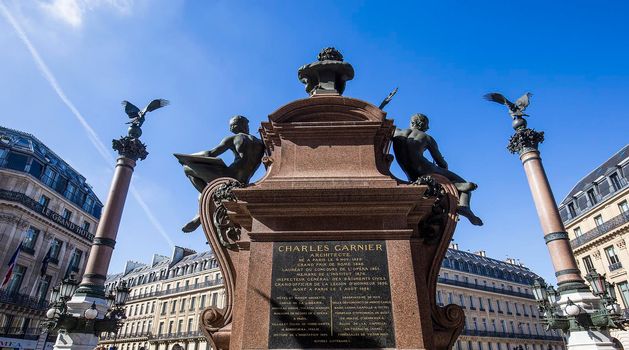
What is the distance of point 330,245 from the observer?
17.1 feet

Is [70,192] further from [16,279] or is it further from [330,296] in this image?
[330,296]

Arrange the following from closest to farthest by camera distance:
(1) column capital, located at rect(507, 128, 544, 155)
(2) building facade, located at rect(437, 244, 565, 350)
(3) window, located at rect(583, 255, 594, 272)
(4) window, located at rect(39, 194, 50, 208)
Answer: (1) column capital, located at rect(507, 128, 544, 155) → (3) window, located at rect(583, 255, 594, 272) → (4) window, located at rect(39, 194, 50, 208) → (2) building facade, located at rect(437, 244, 565, 350)

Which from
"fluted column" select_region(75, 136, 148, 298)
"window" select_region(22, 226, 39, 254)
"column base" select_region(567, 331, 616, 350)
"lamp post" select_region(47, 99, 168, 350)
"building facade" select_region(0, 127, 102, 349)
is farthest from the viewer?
"window" select_region(22, 226, 39, 254)

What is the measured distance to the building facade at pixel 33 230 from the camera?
36125 millimetres

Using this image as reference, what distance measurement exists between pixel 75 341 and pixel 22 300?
2816 cm

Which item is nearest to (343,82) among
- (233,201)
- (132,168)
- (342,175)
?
(342,175)

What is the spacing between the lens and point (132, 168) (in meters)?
21.0

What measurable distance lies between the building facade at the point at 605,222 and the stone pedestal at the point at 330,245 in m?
38.3

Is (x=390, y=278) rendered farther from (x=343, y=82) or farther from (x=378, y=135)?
(x=343, y=82)

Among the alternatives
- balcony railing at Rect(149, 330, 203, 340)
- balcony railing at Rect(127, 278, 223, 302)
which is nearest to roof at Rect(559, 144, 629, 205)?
balcony railing at Rect(127, 278, 223, 302)

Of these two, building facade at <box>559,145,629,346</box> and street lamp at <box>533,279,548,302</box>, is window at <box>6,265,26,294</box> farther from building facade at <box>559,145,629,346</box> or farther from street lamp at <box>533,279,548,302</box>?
building facade at <box>559,145,629,346</box>

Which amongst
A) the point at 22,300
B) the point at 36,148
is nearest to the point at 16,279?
the point at 22,300

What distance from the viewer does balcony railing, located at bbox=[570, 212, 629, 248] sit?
36344 millimetres

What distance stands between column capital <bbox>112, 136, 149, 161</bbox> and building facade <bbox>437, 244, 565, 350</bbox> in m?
52.6
